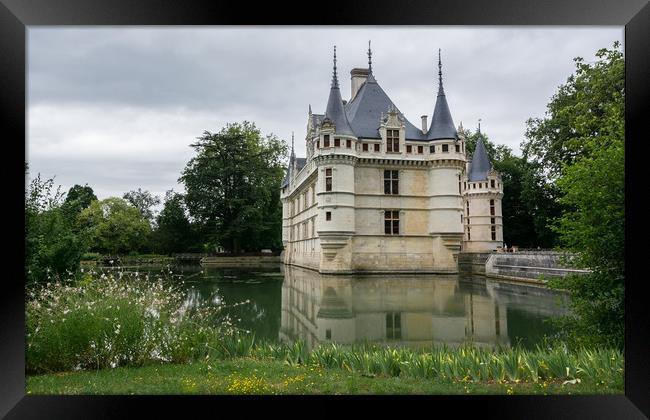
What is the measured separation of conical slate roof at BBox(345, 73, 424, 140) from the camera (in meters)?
22.4

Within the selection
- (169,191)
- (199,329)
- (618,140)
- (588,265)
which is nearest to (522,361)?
(588,265)

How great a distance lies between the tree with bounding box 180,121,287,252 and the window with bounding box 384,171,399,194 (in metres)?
8.79

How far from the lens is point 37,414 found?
3.46 meters

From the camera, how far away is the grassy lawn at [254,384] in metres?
3.90

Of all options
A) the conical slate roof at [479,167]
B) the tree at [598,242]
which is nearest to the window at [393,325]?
the tree at [598,242]

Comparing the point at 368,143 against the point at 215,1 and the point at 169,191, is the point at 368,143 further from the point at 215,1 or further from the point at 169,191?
the point at 215,1

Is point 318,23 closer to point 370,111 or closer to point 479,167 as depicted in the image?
point 370,111

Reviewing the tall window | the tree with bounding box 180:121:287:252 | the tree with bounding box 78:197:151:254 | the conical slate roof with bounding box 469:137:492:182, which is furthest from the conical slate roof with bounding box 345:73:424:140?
the tree with bounding box 78:197:151:254

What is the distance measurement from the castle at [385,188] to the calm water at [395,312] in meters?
5.01

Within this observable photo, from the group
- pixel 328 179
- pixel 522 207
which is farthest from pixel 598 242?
pixel 522 207

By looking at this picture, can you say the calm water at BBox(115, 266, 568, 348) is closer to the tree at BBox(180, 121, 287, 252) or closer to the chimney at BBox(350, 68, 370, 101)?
the tree at BBox(180, 121, 287, 252)

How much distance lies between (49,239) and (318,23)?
4.82 metres

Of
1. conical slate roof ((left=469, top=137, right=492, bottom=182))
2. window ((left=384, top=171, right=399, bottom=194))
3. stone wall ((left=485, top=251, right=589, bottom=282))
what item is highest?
conical slate roof ((left=469, top=137, right=492, bottom=182))

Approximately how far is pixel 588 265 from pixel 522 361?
1443 mm
